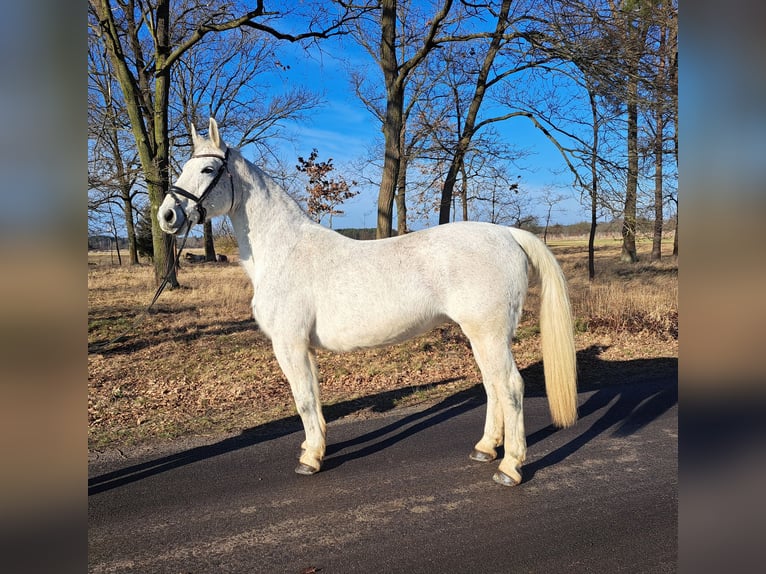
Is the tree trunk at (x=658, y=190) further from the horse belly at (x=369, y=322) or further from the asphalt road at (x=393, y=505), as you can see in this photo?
the horse belly at (x=369, y=322)

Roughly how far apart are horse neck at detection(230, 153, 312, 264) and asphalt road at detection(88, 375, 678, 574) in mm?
1677

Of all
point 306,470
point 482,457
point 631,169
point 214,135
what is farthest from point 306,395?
point 631,169

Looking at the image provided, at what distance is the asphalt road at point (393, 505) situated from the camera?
96.8 inches

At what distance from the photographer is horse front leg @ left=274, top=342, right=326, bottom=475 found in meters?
3.50

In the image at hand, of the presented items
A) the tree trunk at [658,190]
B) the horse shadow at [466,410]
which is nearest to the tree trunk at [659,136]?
the tree trunk at [658,190]

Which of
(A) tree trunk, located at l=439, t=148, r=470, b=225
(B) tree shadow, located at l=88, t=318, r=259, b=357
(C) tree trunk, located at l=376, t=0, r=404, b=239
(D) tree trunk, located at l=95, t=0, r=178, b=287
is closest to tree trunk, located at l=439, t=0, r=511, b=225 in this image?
(A) tree trunk, located at l=439, t=148, r=470, b=225

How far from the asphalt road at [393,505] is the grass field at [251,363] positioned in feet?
2.66

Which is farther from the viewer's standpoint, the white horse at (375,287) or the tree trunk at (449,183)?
the tree trunk at (449,183)

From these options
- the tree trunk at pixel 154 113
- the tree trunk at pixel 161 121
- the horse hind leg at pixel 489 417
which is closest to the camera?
the horse hind leg at pixel 489 417

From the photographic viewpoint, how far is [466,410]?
490 centimetres

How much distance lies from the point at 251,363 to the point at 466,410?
3.31m

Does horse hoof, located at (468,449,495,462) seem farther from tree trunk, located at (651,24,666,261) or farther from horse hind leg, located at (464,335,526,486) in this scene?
tree trunk, located at (651,24,666,261)
